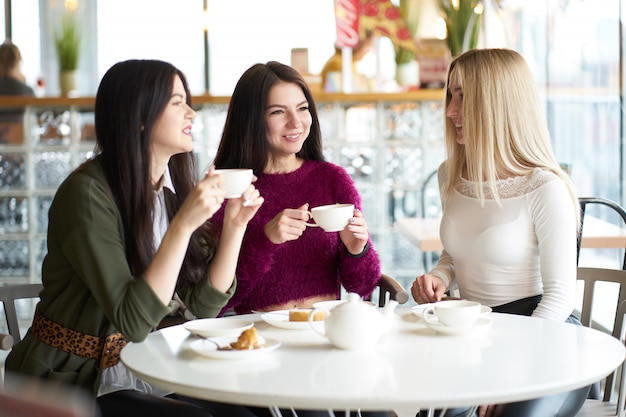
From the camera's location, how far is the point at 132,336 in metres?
1.74

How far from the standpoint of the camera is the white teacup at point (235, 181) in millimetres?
1825

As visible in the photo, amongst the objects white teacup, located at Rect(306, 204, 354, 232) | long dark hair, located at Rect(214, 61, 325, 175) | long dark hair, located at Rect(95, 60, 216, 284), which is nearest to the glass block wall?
long dark hair, located at Rect(214, 61, 325, 175)

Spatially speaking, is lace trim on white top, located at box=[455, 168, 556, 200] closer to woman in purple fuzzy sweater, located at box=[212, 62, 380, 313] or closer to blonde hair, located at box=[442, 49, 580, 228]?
blonde hair, located at box=[442, 49, 580, 228]

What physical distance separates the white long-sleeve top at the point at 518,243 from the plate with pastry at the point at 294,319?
20.6 inches

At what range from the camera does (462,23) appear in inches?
178

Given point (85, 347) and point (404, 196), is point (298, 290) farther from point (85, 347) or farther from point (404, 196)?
point (404, 196)

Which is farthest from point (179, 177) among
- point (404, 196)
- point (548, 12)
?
point (548, 12)

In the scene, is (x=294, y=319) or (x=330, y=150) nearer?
(x=294, y=319)

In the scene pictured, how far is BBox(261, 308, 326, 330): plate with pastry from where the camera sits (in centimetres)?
188

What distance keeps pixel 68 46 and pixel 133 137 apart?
10.6ft

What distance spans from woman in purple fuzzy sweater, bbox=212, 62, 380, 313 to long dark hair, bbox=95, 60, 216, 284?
55 centimetres

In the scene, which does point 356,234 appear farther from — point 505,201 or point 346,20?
point 346,20

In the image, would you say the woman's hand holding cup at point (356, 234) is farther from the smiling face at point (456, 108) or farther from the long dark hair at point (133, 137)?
the long dark hair at point (133, 137)

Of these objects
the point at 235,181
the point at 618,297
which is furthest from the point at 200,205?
the point at 618,297
